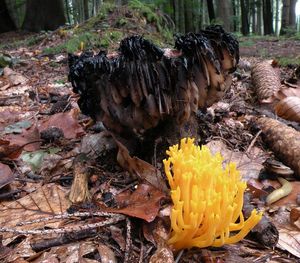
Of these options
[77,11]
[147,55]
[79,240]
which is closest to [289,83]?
[147,55]

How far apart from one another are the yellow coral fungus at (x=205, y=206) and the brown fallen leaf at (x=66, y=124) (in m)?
1.29

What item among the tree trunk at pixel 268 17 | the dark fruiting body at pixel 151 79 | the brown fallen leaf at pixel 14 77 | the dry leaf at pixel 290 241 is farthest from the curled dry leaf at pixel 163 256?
the tree trunk at pixel 268 17

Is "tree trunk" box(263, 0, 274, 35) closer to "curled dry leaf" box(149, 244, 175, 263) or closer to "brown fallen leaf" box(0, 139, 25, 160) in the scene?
"brown fallen leaf" box(0, 139, 25, 160)

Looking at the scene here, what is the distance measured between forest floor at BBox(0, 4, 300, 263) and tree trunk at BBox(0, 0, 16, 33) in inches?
466

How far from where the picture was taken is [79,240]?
1.59 m

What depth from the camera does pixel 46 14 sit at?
12703 mm

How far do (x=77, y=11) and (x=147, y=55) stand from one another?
32.1 m

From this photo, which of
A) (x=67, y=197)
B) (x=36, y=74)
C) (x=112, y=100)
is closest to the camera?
(x=67, y=197)

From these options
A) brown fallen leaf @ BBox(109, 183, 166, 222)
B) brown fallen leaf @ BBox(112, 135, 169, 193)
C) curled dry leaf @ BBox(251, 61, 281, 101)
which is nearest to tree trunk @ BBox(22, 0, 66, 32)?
curled dry leaf @ BBox(251, 61, 281, 101)

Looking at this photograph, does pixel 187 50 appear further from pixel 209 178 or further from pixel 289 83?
pixel 289 83

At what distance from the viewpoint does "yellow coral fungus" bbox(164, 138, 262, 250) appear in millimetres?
1400

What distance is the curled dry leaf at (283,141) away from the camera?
7.34 ft

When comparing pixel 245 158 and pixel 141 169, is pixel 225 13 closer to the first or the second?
pixel 245 158

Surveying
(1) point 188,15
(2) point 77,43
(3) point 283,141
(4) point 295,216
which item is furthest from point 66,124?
(1) point 188,15
